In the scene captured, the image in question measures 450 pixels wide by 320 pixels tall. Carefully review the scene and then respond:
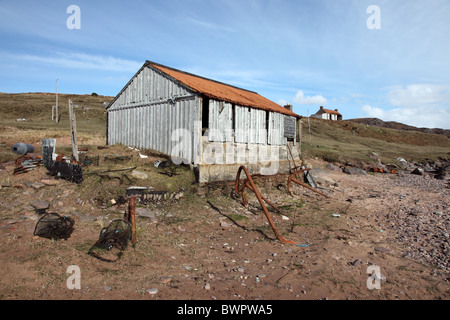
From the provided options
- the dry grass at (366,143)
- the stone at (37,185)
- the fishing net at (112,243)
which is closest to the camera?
the fishing net at (112,243)

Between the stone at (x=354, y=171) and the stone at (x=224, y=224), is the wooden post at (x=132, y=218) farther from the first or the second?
the stone at (x=354, y=171)

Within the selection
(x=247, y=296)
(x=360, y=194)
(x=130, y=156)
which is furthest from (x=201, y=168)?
(x=360, y=194)

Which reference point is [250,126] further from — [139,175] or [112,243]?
[112,243]

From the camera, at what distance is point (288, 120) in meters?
16.8

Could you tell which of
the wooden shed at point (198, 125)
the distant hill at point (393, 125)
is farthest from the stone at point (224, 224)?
the distant hill at point (393, 125)

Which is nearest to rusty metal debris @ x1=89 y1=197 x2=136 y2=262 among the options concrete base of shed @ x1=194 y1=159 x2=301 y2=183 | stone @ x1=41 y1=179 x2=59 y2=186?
stone @ x1=41 y1=179 x2=59 y2=186

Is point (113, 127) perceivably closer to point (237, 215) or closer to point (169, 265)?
point (237, 215)

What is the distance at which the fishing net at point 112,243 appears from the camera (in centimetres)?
545

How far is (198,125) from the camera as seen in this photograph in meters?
10.9

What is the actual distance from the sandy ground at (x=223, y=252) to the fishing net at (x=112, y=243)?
0.17 metres

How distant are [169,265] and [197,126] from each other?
6.55 meters

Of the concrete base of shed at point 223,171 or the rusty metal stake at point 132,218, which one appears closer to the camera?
the rusty metal stake at point 132,218

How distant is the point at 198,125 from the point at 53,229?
6.44m

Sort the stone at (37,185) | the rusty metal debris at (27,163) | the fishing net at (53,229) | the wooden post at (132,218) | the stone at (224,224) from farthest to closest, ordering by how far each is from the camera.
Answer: the rusty metal debris at (27,163), the stone at (37,185), the stone at (224,224), the wooden post at (132,218), the fishing net at (53,229)
